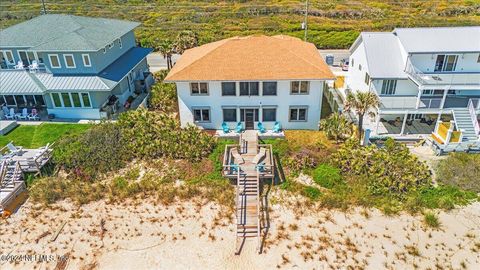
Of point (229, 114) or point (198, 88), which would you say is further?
point (229, 114)

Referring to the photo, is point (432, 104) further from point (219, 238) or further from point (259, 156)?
point (219, 238)

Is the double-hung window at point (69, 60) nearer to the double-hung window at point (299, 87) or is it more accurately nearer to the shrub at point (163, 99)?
the shrub at point (163, 99)

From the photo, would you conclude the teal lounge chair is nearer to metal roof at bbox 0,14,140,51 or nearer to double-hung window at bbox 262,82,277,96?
double-hung window at bbox 262,82,277,96

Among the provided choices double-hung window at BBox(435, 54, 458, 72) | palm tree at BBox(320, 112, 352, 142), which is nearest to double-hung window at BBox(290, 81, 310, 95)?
palm tree at BBox(320, 112, 352, 142)

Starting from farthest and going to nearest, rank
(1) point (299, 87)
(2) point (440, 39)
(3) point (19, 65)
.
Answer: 1. (3) point (19, 65)
2. (2) point (440, 39)
3. (1) point (299, 87)

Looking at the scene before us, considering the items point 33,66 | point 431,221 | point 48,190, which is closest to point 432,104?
point 431,221

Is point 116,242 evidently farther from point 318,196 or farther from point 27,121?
point 27,121
